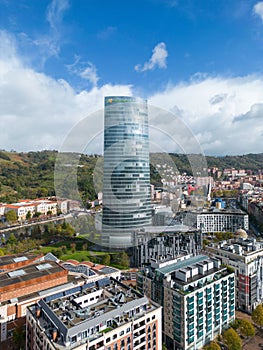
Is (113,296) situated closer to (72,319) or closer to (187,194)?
(72,319)

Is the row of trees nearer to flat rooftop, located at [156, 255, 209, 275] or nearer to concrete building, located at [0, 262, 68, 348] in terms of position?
flat rooftop, located at [156, 255, 209, 275]

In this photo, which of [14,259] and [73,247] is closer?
[14,259]

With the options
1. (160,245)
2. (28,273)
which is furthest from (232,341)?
(28,273)

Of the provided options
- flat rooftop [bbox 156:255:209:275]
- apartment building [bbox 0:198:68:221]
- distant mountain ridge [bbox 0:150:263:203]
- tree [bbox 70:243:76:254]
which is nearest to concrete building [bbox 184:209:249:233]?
distant mountain ridge [bbox 0:150:263:203]

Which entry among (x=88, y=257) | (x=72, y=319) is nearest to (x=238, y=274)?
(x=72, y=319)

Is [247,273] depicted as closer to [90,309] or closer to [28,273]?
[90,309]

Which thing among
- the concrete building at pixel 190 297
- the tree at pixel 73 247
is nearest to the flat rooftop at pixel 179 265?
the concrete building at pixel 190 297
